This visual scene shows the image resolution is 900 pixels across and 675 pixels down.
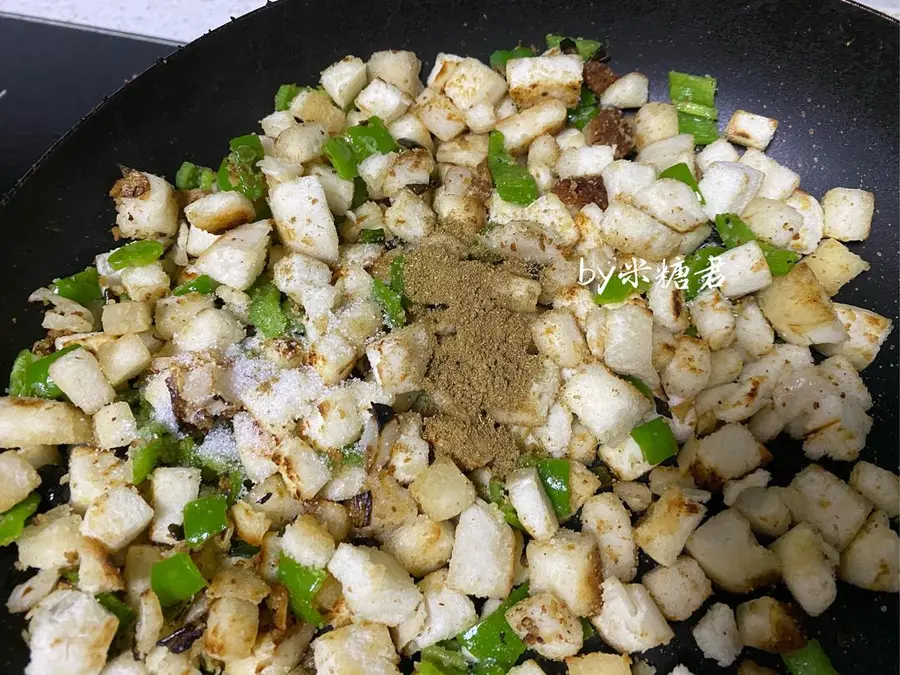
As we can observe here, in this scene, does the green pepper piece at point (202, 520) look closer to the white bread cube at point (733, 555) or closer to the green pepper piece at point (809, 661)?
the white bread cube at point (733, 555)

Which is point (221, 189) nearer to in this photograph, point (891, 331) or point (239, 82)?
point (239, 82)

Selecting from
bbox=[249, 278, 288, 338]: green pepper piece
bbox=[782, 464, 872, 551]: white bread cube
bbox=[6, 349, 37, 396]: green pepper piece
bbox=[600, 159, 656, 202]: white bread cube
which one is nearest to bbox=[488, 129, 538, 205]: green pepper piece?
bbox=[600, 159, 656, 202]: white bread cube

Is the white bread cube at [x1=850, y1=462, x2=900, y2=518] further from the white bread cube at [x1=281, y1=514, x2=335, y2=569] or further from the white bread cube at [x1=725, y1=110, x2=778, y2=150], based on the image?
the white bread cube at [x1=281, y1=514, x2=335, y2=569]

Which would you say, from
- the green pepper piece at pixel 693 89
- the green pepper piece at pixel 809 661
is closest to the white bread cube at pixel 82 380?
the green pepper piece at pixel 809 661

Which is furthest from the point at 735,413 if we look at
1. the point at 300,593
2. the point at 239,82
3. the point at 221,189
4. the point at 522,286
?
the point at 239,82

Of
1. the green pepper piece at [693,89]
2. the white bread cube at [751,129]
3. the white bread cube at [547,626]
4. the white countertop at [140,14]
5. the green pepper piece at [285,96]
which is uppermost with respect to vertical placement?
the white countertop at [140,14]


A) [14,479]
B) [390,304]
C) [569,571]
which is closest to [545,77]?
[390,304]

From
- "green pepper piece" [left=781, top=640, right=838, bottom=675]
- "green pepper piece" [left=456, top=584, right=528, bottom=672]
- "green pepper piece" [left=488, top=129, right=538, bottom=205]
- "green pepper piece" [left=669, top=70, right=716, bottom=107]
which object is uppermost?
"green pepper piece" [left=669, top=70, right=716, bottom=107]
